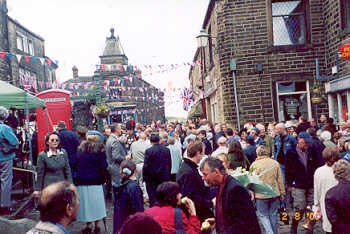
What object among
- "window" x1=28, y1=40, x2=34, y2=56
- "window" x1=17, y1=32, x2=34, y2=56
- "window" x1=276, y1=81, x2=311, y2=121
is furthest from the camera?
"window" x1=28, y1=40, x2=34, y2=56

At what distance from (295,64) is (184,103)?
72.5 feet

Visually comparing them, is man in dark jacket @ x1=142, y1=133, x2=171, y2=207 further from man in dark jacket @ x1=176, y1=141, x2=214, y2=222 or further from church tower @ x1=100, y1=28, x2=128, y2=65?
church tower @ x1=100, y1=28, x2=128, y2=65

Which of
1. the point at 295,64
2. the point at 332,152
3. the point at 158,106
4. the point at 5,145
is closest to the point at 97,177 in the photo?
the point at 5,145

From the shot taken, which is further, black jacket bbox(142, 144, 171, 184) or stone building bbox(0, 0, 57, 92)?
stone building bbox(0, 0, 57, 92)

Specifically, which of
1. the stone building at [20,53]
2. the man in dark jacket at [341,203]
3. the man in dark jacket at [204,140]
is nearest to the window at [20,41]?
the stone building at [20,53]

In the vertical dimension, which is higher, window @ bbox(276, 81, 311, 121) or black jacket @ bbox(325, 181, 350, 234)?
window @ bbox(276, 81, 311, 121)

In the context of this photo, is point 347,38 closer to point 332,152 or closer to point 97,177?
point 332,152

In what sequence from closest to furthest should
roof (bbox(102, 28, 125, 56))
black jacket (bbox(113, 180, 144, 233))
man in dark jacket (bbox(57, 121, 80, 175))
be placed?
black jacket (bbox(113, 180, 144, 233)), man in dark jacket (bbox(57, 121, 80, 175)), roof (bbox(102, 28, 125, 56))

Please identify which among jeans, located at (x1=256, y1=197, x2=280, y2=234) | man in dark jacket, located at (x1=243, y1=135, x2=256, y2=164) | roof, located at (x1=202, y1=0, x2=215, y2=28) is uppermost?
roof, located at (x1=202, y1=0, x2=215, y2=28)

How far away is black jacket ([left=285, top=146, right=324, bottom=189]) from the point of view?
607 cm

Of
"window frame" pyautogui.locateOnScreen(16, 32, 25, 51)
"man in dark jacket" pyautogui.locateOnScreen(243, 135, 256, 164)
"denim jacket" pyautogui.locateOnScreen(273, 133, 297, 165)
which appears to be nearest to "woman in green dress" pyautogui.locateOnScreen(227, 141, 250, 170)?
"denim jacket" pyautogui.locateOnScreen(273, 133, 297, 165)

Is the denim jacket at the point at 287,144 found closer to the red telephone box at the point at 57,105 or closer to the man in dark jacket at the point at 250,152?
the man in dark jacket at the point at 250,152

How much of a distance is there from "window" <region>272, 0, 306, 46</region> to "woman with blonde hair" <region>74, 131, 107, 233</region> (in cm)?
951

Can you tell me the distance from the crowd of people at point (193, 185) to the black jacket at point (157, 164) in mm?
21
